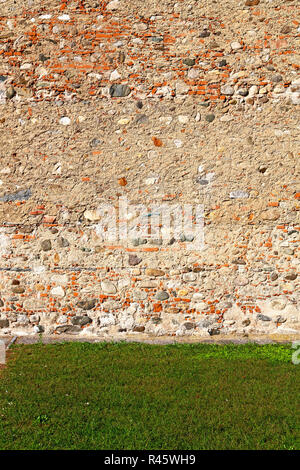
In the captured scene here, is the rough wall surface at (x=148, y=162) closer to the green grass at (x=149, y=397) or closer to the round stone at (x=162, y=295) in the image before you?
the round stone at (x=162, y=295)

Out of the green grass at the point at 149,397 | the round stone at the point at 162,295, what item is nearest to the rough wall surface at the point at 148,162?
the round stone at the point at 162,295

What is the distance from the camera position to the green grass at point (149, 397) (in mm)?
2879

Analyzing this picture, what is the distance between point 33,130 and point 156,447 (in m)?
4.11

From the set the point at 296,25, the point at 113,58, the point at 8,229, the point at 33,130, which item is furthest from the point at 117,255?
the point at 296,25

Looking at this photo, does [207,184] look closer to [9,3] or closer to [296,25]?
[296,25]

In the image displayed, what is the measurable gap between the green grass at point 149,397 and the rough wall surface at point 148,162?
56cm

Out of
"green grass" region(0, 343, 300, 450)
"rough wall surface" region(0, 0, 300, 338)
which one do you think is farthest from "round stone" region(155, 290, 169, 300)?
"green grass" region(0, 343, 300, 450)

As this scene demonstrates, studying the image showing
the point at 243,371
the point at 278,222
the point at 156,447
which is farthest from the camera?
the point at 278,222

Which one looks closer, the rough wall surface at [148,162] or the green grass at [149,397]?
the green grass at [149,397]

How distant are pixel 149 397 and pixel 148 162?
2937 mm

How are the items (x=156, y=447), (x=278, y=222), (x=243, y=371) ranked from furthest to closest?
(x=278, y=222), (x=243, y=371), (x=156, y=447)

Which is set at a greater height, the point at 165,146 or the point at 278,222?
the point at 165,146

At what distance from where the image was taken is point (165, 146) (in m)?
5.41

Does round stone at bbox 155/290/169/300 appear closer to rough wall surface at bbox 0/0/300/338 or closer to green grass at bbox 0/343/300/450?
rough wall surface at bbox 0/0/300/338
